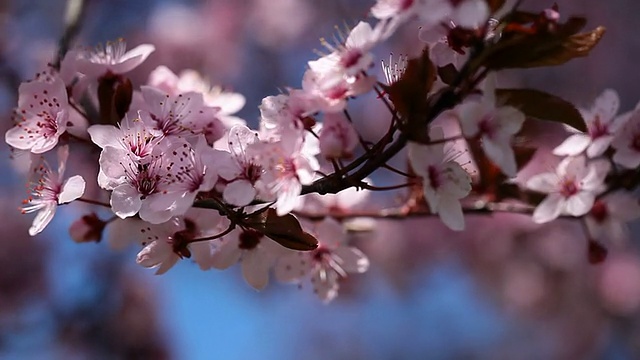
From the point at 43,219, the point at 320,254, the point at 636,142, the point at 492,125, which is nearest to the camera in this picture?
the point at 492,125

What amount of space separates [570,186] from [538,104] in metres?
0.27

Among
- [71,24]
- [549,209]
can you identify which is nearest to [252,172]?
[549,209]

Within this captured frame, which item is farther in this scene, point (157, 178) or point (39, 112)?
point (39, 112)

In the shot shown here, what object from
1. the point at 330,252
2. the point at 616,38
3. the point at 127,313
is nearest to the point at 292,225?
the point at 330,252

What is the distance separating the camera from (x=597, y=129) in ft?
3.74

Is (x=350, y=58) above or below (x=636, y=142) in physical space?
above

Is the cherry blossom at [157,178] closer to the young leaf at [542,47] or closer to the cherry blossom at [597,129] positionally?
the young leaf at [542,47]

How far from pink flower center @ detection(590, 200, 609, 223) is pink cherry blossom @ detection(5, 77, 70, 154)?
0.83 meters

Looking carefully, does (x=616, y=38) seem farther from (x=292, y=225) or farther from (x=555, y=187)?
(x=292, y=225)

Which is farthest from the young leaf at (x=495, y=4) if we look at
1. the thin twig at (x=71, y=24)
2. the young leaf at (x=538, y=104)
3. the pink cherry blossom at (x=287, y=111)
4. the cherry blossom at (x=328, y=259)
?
the thin twig at (x=71, y=24)

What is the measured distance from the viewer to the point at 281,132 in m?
0.88

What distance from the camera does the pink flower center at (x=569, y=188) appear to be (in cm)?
114

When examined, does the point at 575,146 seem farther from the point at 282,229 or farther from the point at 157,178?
the point at 157,178

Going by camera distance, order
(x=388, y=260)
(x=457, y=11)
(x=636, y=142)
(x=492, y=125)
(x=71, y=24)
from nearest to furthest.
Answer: (x=457, y=11)
(x=492, y=125)
(x=636, y=142)
(x=71, y=24)
(x=388, y=260)
